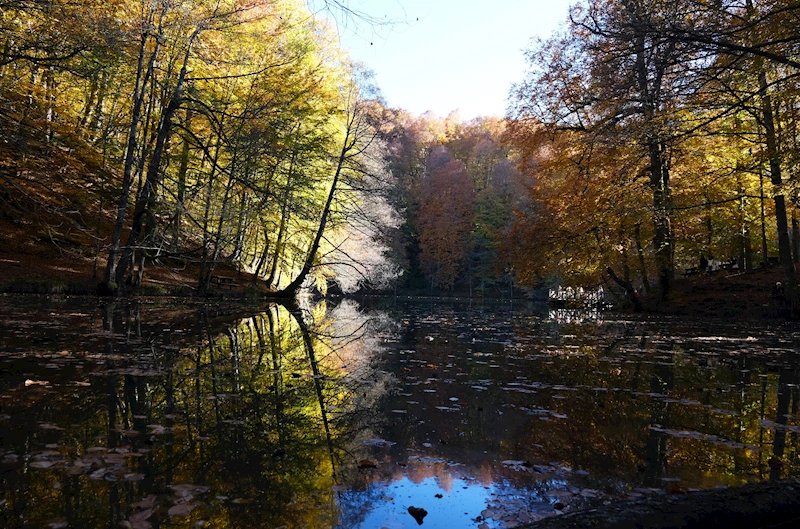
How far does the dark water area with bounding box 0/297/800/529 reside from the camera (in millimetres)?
2104

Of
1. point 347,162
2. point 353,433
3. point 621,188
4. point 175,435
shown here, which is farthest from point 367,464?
point 347,162

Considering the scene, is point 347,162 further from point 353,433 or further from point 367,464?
point 367,464

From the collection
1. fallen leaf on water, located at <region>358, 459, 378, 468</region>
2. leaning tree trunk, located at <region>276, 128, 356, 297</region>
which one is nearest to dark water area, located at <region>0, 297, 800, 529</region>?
fallen leaf on water, located at <region>358, 459, 378, 468</region>

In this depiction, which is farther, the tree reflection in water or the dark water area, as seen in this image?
the dark water area

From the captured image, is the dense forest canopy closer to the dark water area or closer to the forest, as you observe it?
the forest

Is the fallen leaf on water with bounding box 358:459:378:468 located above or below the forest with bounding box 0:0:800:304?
below

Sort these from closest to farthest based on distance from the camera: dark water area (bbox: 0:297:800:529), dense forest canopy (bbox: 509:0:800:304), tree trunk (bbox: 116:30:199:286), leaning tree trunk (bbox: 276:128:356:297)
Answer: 1. dark water area (bbox: 0:297:800:529)
2. tree trunk (bbox: 116:30:199:286)
3. dense forest canopy (bbox: 509:0:800:304)
4. leaning tree trunk (bbox: 276:128:356:297)

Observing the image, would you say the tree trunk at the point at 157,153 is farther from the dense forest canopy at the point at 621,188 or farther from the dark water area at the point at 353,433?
the dense forest canopy at the point at 621,188

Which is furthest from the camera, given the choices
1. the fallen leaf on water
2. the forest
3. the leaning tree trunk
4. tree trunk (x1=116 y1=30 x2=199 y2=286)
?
the leaning tree trunk

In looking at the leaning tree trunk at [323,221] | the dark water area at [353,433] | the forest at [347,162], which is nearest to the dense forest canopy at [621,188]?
the forest at [347,162]

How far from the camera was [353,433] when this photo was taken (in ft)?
10.4

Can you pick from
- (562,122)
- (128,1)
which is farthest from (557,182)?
(128,1)

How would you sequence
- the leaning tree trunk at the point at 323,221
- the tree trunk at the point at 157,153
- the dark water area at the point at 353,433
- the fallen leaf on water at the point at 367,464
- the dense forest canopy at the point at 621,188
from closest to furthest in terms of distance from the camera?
the dark water area at the point at 353,433
the fallen leaf on water at the point at 367,464
the tree trunk at the point at 157,153
the dense forest canopy at the point at 621,188
the leaning tree trunk at the point at 323,221

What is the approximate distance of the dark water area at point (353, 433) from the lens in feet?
6.90
